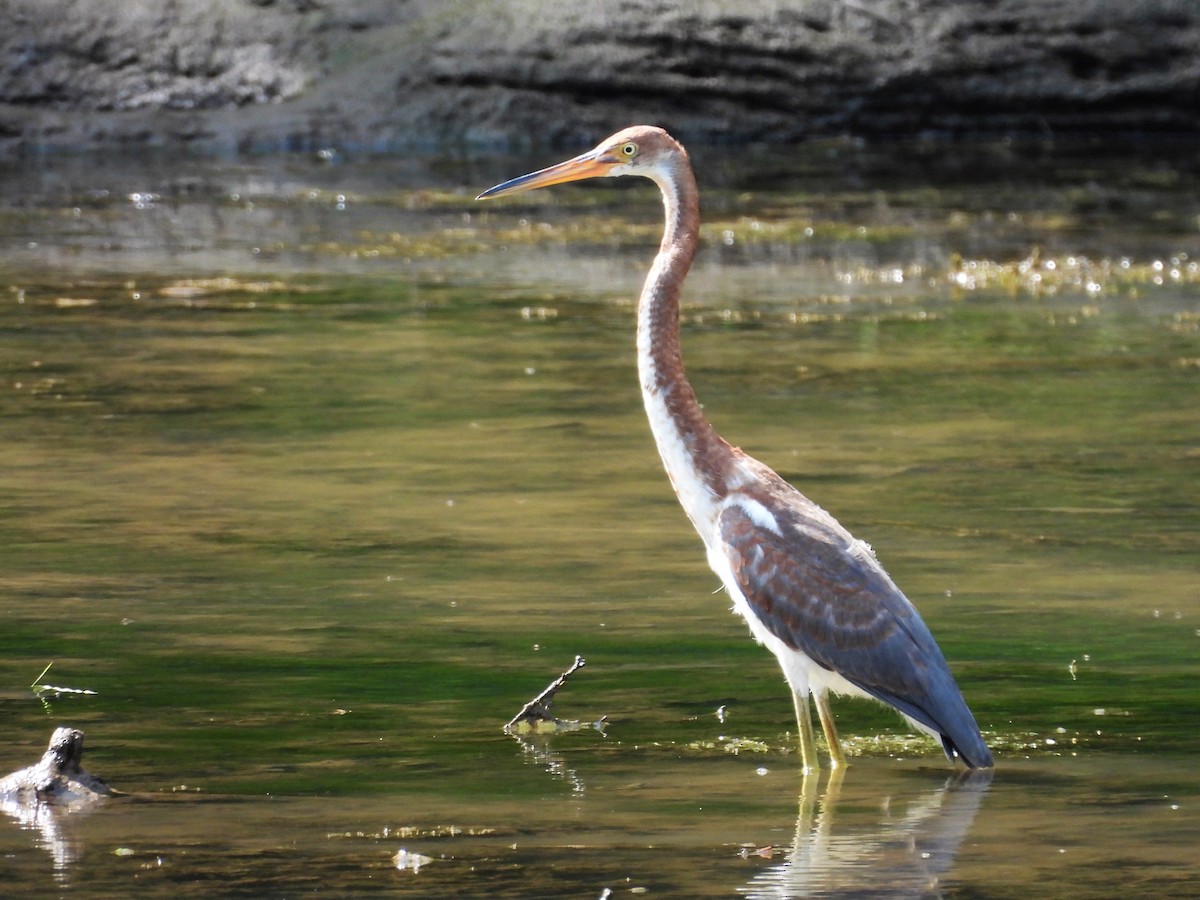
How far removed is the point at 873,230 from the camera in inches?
693

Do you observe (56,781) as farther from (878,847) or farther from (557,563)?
(557,563)

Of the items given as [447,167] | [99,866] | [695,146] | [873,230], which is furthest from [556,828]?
[695,146]

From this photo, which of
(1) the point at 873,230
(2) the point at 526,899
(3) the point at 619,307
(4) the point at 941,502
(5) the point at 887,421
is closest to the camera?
(2) the point at 526,899

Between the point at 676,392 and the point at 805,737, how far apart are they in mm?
1017

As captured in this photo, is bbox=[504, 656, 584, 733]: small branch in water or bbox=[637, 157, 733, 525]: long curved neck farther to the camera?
bbox=[637, 157, 733, 525]: long curved neck

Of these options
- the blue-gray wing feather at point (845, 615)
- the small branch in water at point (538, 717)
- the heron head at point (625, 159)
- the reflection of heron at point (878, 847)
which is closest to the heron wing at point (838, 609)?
the blue-gray wing feather at point (845, 615)

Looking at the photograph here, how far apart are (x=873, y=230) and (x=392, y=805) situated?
12.9m

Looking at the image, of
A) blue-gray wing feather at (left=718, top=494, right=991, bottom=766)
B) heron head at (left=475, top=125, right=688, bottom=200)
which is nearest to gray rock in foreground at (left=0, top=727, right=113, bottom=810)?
blue-gray wing feather at (left=718, top=494, right=991, bottom=766)

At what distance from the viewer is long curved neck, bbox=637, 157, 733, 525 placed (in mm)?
5969

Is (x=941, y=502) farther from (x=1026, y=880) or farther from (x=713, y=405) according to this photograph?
(x=1026, y=880)

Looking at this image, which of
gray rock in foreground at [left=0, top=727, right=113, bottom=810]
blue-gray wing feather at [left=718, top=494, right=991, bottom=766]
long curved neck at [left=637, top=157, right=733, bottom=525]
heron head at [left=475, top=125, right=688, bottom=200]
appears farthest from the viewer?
heron head at [left=475, top=125, right=688, bottom=200]

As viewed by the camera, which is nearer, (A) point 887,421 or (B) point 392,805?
(B) point 392,805

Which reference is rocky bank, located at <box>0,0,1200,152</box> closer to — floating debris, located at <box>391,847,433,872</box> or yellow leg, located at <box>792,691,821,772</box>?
yellow leg, located at <box>792,691,821,772</box>

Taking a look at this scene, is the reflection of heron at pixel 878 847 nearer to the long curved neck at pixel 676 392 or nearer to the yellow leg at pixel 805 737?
the yellow leg at pixel 805 737
